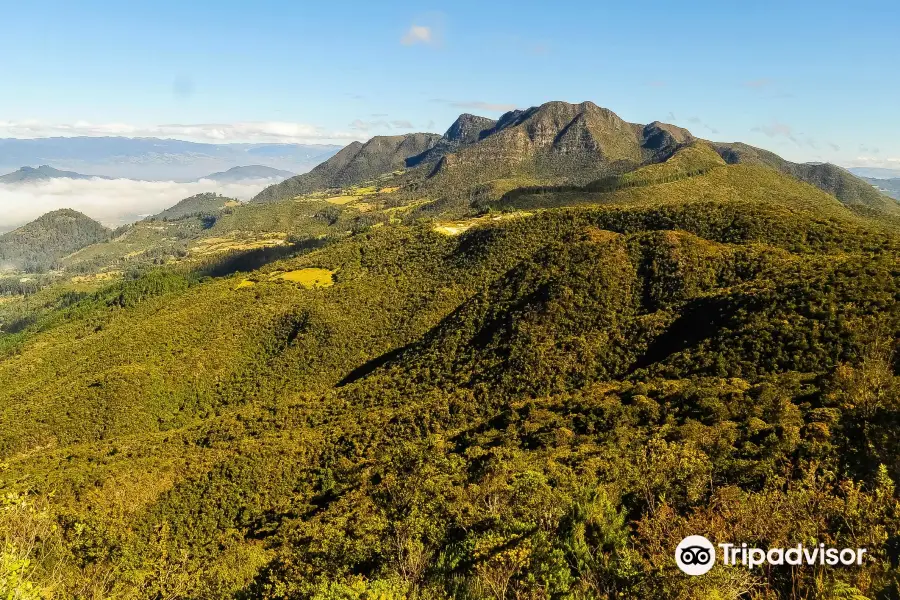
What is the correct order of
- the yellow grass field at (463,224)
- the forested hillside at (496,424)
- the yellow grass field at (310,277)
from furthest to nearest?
the yellow grass field at (463,224), the yellow grass field at (310,277), the forested hillside at (496,424)

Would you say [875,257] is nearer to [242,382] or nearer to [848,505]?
[848,505]

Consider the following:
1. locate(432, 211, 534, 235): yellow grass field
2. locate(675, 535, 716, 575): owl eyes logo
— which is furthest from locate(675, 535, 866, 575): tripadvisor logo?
locate(432, 211, 534, 235): yellow grass field

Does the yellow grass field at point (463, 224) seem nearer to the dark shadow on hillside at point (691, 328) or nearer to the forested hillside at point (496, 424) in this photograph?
the forested hillside at point (496, 424)

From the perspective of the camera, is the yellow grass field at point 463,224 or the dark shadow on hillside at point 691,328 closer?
the dark shadow on hillside at point 691,328

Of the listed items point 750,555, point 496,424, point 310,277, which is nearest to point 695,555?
point 750,555

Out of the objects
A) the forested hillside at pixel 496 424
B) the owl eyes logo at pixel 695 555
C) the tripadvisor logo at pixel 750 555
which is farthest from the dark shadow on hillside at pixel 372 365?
the tripadvisor logo at pixel 750 555

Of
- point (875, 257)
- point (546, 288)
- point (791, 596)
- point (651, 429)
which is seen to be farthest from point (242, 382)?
point (875, 257)
